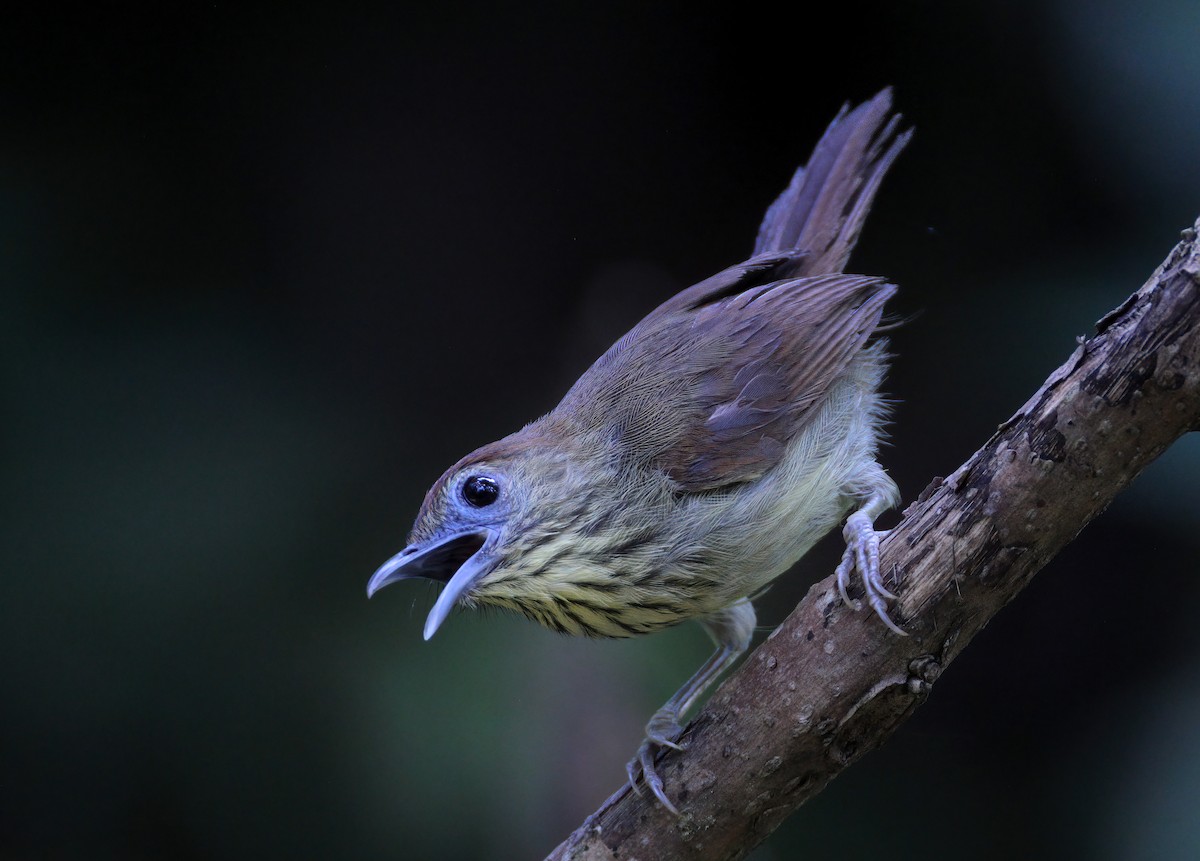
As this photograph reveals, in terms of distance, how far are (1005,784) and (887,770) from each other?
384 mm

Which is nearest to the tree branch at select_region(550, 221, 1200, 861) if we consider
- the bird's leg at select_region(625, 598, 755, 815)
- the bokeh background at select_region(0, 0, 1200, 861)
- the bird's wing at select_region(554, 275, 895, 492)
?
the bird's leg at select_region(625, 598, 755, 815)

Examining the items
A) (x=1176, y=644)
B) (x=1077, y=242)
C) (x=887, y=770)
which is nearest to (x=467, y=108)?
(x=1077, y=242)

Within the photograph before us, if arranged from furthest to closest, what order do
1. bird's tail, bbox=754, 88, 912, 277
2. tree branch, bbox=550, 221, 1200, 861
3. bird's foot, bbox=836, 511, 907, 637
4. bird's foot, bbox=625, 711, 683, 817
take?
bird's tail, bbox=754, 88, 912, 277, bird's foot, bbox=625, 711, 683, 817, bird's foot, bbox=836, 511, 907, 637, tree branch, bbox=550, 221, 1200, 861

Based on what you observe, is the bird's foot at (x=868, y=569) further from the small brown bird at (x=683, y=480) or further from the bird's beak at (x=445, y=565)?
the bird's beak at (x=445, y=565)

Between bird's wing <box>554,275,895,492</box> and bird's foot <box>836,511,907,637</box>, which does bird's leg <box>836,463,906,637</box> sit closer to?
bird's foot <box>836,511,907,637</box>

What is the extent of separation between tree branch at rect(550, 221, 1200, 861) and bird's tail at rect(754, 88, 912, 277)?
119 cm

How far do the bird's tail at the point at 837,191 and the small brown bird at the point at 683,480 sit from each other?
0.14m

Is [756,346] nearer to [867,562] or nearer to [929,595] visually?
[867,562]

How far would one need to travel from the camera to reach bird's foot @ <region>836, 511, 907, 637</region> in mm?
1804

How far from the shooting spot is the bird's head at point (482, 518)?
2221 mm

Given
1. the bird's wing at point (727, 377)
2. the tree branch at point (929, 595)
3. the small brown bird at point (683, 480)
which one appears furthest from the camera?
the bird's wing at point (727, 377)

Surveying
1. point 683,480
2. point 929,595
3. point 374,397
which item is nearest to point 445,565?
point 683,480

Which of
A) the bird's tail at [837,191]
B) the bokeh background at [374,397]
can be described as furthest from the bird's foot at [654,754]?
the bird's tail at [837,191]

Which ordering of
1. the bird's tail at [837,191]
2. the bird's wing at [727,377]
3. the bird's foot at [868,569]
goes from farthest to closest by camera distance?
1. the bird's tail at [837,191]
2. the bird's wing at [727,377]
3. the bird's foot at [868,569]
